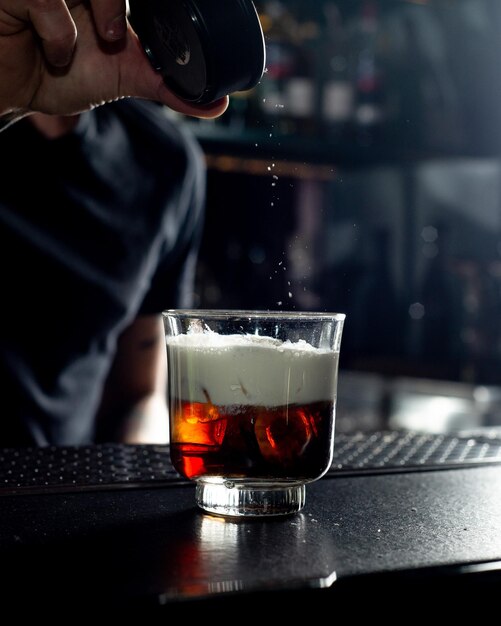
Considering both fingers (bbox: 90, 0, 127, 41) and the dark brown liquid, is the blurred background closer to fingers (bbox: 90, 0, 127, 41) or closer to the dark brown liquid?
fingers (bbox: 90, 0, 127, 41)

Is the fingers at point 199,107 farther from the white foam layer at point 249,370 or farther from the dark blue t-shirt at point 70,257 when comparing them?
the dark blue t-shirt at point 70,257

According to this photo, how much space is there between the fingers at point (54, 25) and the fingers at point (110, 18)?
4 cm

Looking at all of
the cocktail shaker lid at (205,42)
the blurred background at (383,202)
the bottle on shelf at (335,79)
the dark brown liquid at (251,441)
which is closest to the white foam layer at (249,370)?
the dark brown liquid at (251,441)

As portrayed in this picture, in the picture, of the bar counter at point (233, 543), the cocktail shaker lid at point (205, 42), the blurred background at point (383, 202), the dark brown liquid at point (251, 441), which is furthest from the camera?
the blurred background at point (383, 202)

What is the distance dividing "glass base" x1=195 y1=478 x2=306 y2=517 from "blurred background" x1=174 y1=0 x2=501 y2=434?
6.67ft

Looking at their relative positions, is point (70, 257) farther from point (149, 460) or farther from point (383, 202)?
point (383, 202)

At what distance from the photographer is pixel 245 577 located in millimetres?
541

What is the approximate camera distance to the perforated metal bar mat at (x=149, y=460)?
0.84m

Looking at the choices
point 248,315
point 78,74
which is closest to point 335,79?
point 78,74

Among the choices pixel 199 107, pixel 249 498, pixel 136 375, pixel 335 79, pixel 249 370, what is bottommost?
pixel 136 375

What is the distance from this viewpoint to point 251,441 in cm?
69

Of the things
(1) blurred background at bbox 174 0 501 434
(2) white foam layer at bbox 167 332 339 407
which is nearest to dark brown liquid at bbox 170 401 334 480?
(2) white foam layer at bbox 167 332 339 407

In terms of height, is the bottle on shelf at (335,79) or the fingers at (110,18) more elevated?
the bottle on shelf at (335,79)

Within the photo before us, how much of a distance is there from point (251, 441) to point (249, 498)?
58mm
